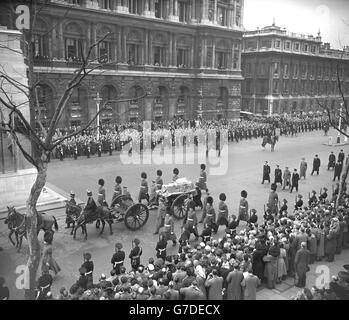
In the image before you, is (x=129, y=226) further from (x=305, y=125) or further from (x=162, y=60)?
(x=305, y=125)

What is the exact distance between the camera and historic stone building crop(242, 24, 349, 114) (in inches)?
1981

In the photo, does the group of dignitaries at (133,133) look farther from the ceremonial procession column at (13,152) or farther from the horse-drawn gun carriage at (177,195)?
the horse-drawn gun carriage at (177,195)

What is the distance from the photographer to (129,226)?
1281cm

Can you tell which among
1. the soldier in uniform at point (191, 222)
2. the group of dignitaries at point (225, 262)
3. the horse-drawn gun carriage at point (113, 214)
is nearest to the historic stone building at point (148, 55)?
the horse-drawn gun carriage at point (113, 214)

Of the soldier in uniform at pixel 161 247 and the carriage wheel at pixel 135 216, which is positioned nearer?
the soldier in uniform at pixel 161 247

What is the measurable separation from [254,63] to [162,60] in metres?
19.5

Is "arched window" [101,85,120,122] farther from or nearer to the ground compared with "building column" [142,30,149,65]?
nearer to the ground

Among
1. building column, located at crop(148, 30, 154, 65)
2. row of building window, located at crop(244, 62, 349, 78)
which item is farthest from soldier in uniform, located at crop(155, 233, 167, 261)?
row of building window, located at crop(244, 62, 349, 78)

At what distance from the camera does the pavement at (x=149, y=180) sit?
1014 cm

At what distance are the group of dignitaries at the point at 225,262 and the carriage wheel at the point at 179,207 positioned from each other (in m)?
0.65

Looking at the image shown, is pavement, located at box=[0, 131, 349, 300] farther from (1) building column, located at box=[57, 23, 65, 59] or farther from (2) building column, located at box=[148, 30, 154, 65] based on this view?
(2) building column, located at box=[148, 30, 154, 65]

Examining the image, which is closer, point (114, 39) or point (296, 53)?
point (114, 39)

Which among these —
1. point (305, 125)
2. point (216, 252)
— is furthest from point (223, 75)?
point (216, 252)

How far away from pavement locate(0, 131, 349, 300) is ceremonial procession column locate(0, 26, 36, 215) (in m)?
1.79
